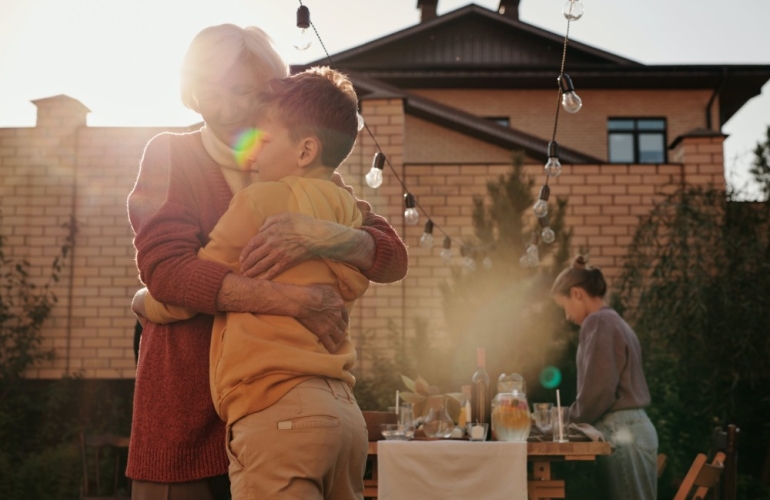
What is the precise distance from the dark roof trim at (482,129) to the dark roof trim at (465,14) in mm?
5509

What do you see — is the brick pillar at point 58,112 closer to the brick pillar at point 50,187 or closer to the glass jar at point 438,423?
the brick pillar at point 50,187

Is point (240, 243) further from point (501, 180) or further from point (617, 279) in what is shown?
point (617, 279)

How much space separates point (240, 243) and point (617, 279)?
7.80m

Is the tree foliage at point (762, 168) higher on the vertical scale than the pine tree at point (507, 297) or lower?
higher

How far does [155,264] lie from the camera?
71.7 inches

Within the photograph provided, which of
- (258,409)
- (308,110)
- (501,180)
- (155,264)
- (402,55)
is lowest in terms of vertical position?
(258,409)

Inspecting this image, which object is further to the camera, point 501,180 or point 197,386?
point 501,180

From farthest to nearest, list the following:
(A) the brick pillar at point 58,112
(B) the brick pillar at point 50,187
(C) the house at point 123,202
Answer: (A) the brick pillar at point 58,112
(B) the brick pillar at point 50,187
(C) the house at point 123,202

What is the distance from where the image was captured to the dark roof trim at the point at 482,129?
42.8 feet

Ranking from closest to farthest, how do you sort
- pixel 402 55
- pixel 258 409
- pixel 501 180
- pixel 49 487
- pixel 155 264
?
pixel 258 409, pixel 155 264, pixel 49 487, pixel 501 180, pixel 402 55

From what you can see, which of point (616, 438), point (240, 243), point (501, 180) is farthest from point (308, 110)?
point (501, 180)

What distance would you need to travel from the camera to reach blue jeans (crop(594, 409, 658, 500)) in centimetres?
475

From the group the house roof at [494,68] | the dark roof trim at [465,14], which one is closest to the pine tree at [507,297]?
the house roof at [494,68]

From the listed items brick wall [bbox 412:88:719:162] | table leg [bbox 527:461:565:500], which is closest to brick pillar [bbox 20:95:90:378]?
table leg [bbox 527:461:565:500]
